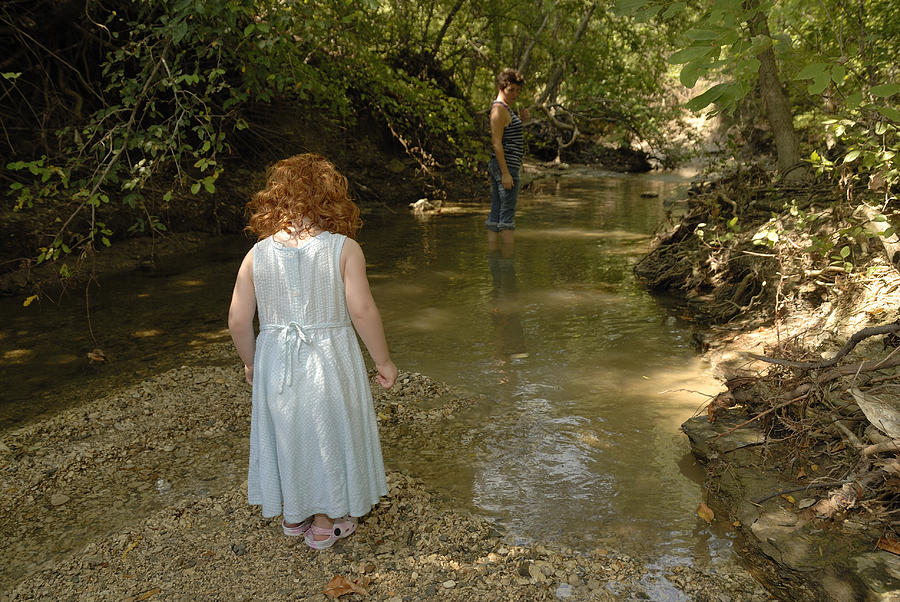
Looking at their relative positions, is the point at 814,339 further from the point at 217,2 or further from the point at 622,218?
the point at 622,218

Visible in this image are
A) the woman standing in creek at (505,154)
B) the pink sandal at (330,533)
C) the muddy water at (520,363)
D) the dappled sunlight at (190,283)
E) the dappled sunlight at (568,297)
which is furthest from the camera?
the dappled sunlight at (190,283)

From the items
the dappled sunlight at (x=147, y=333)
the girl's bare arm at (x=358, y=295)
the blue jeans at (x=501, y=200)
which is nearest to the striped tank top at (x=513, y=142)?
the blue jeans at (x=501, y=200)

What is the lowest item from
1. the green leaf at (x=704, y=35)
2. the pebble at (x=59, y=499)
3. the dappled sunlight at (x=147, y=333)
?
the pebble at (x=59, y=499)

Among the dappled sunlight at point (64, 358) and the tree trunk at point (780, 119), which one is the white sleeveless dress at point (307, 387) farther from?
the tree trunk at point (780, 119)

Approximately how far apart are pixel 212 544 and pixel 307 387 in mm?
843

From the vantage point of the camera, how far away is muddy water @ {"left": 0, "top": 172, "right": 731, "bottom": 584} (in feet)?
10.8

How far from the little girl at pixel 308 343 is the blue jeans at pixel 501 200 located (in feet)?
16.6

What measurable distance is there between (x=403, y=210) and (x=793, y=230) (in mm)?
8661

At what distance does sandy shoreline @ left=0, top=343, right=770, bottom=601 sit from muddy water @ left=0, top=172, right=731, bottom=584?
17 centimetres

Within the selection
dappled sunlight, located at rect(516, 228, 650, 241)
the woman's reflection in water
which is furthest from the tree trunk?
dappled sunlight, located at rect(516, 228, 650, 241)

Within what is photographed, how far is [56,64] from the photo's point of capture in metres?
8.40

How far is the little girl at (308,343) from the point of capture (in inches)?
110

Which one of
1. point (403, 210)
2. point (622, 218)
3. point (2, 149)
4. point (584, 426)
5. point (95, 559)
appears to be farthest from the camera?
point (403, 210)

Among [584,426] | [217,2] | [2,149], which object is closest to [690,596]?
[584,426]
